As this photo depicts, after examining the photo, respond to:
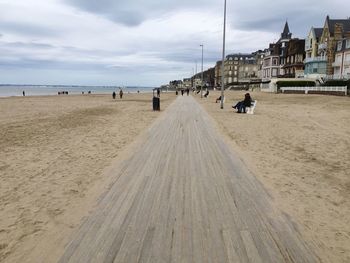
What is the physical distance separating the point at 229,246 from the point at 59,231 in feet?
8.09

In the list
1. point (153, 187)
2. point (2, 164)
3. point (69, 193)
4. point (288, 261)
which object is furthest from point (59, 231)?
point (2, 164)

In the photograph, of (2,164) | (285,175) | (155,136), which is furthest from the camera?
(155,136)

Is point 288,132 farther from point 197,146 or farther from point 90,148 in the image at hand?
point 90,148

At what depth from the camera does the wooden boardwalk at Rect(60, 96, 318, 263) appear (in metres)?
4.06

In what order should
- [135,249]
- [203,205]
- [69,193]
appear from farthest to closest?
1. [69,193]
2. [203,205]
3. [135,249]

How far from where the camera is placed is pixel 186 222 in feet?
16.3

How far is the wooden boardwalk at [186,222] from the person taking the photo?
4.06 meters

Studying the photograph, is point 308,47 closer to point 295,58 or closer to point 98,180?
point 295,58

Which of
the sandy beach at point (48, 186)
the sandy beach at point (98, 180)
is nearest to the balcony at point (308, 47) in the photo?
the sandy beach at point (98, 180)

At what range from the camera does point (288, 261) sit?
3898 millimetres

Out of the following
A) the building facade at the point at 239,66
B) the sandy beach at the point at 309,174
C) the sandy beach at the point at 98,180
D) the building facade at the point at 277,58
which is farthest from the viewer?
the building facade at the point at 239,66

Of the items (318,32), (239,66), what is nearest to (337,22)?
(318,32)

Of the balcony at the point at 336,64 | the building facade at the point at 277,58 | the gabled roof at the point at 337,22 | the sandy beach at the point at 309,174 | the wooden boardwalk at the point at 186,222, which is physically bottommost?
the sandy beach at the point at 309,174

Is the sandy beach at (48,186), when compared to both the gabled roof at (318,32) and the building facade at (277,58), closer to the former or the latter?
the gabled roof at (318,32)
